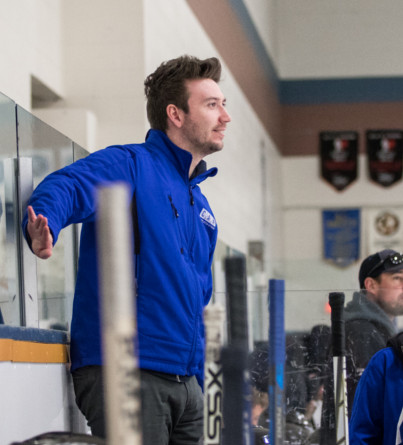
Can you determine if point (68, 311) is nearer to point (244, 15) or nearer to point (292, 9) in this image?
point (244, 15)

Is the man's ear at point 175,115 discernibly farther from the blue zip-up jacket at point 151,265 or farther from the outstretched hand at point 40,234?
the outstretched hand at point 40,234

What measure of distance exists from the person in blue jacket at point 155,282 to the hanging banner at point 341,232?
34.2 ft

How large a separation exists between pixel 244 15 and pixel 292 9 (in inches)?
151

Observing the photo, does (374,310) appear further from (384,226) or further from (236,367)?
(384,226)

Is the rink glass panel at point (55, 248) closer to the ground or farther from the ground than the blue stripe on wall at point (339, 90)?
closer to the ground

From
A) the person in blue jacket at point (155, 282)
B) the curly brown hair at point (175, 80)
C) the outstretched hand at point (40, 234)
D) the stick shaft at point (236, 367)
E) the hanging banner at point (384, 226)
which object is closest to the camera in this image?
the stick shaft at point (236, 367)

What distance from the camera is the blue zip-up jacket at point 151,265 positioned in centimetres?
199

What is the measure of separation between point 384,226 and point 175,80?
10.5m

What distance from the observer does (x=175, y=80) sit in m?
2.34

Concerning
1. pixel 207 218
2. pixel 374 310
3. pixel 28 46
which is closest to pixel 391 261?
pixel 374 310

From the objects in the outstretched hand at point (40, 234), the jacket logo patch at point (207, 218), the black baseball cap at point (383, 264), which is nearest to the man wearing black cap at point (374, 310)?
the black baseball cap at point (383, 264)

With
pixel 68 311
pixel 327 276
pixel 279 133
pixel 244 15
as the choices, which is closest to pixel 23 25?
pixel 68 311

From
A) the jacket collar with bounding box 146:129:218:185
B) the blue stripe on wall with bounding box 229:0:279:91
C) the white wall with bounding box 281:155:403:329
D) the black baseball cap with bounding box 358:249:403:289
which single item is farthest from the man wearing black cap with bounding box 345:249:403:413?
the white wall with bounding box 281:155:403:329

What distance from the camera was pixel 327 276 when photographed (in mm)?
6121
